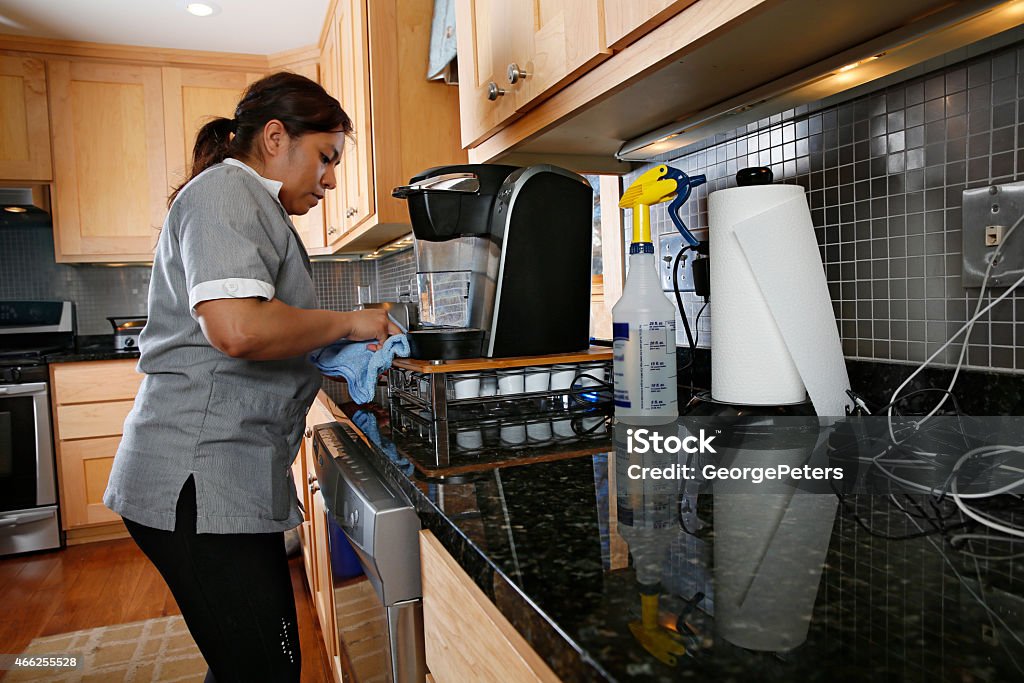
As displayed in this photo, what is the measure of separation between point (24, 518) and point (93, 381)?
2.13 feet

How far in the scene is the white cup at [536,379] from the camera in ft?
3.70

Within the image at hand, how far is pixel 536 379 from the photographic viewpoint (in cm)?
114

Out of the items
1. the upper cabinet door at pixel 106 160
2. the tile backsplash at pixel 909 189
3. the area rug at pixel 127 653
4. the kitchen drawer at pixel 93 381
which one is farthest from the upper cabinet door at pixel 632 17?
the upper cabinet door at pixel 106 160

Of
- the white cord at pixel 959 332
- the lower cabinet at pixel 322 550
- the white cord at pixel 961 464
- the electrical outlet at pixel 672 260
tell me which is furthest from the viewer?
the lower cabinet at pixel 322 550

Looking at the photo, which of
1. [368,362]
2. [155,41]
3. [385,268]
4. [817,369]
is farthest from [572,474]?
[155,41]

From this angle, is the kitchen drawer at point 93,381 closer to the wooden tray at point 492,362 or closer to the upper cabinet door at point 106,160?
the upper cabinet door at point 106,160

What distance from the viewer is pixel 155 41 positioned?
3.28 meters

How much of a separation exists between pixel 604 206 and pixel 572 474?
968 millimetres

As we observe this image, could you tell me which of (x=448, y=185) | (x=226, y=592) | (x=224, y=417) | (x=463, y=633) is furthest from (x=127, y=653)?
(x=463, y=633)

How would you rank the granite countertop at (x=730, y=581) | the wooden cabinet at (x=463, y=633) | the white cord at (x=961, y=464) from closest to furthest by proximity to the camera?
the granite countertop at (x=730, y=581)
the wooden cabinet at (x=463, y=633)
the white cord at (x=961, y=464)

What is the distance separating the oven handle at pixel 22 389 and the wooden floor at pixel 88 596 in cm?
74

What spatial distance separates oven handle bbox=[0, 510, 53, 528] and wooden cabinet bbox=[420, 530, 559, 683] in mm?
3002

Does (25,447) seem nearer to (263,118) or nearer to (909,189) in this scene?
(263,118)

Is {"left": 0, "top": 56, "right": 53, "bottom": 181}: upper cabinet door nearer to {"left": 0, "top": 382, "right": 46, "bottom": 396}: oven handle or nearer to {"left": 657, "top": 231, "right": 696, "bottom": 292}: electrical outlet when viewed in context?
{"left": 0, "top": 382, "right": 46, "bottom": 396}: oven handle
